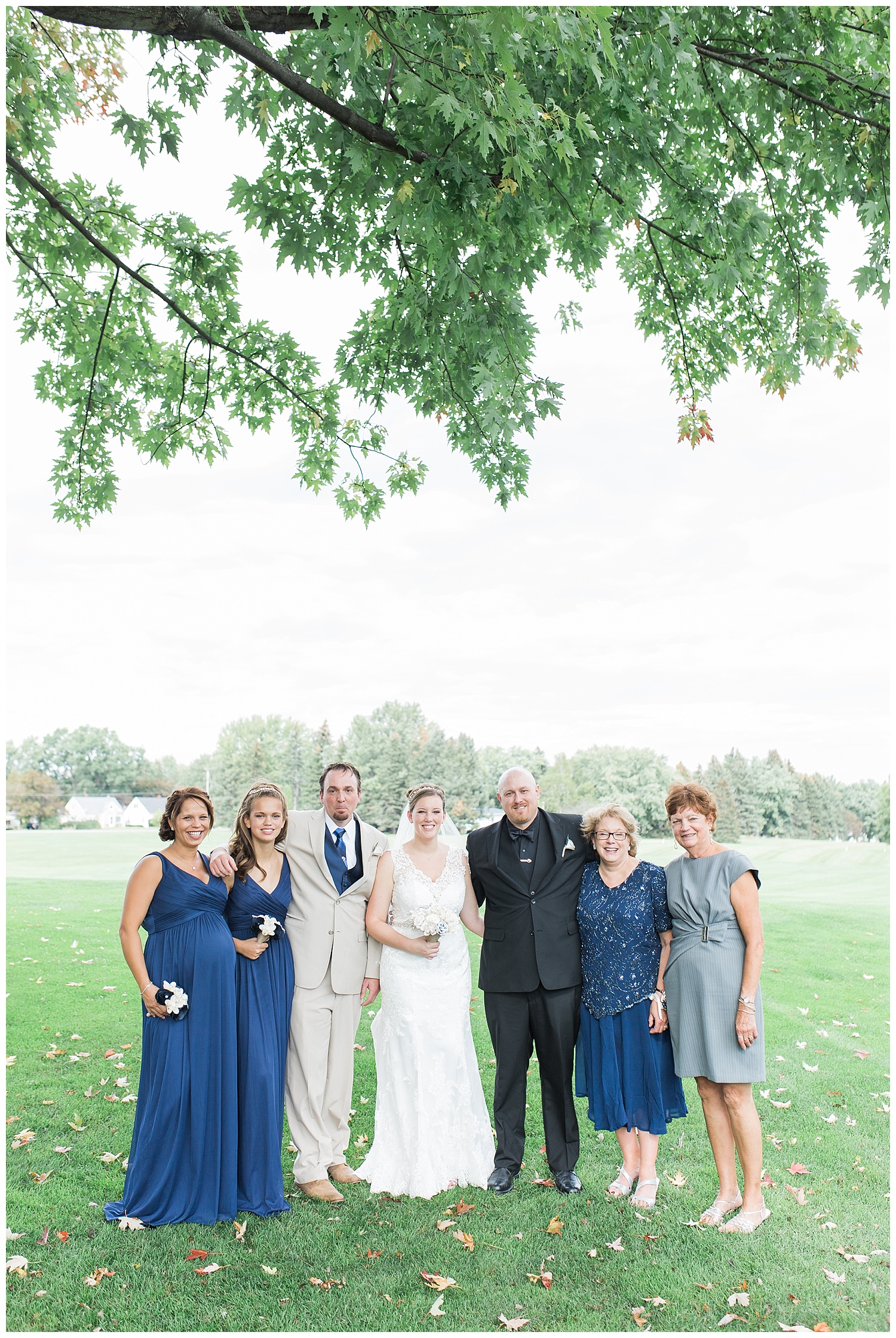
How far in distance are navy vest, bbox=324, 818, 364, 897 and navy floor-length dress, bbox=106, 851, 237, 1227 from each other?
0.76 metres

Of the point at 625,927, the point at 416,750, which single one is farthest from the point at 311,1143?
the point at 416,750

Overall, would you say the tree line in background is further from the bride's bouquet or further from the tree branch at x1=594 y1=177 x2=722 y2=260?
the bride's bouquet

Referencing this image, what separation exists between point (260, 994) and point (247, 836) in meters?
0.94

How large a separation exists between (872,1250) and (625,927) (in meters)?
2.15

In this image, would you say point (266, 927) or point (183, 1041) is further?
point (266, 927)

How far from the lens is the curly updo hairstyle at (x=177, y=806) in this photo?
204 inches

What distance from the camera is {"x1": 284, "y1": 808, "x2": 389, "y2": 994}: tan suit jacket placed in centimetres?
556

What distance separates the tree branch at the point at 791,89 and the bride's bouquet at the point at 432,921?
19.0 feet

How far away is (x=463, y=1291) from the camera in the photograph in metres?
4.37

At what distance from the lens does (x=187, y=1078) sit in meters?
5.05

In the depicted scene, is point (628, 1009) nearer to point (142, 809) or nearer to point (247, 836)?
point (247, 836)

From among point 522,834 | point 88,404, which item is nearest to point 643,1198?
point 522,834

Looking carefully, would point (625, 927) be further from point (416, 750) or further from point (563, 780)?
point (416, 750)

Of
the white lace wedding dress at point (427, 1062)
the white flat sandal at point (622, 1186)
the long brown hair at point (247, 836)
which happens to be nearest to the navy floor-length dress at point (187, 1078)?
the long brown hair at point (247, 836)
